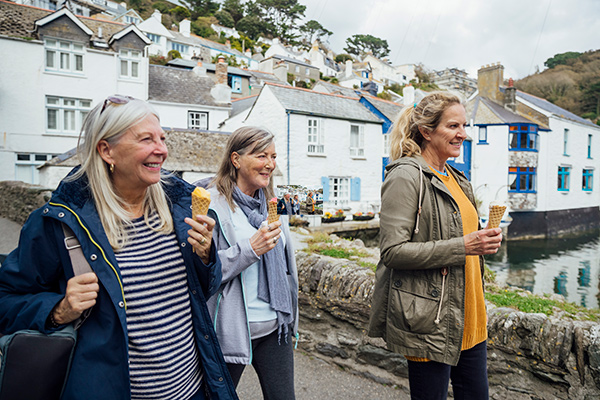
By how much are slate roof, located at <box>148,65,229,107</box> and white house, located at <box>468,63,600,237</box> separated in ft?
60.8

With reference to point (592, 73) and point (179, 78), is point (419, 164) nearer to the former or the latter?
point (179, 78)

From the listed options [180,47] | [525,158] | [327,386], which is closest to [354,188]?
[525,158]

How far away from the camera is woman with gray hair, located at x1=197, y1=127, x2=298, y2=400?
2062 mm

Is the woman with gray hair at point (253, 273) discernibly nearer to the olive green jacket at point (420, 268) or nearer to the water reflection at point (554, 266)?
the olive green jacket at point (420, 268)

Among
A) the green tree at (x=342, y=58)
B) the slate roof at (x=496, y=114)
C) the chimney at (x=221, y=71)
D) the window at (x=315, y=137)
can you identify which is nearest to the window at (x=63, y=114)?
the chimney at (x=221, y=71)

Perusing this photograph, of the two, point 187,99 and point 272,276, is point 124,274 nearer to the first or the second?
point 272,276

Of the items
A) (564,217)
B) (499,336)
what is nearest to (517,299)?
(499,336)

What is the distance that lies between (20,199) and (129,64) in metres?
13.3

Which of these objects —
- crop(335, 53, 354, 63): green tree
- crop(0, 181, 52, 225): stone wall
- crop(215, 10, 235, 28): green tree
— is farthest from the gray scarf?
crop(335, 53, 354, 63): green tree

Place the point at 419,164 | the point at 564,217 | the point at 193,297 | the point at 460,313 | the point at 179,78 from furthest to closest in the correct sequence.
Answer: the point at 564,217
the point at 179,78
the point at 419,164
the point at 460,313
the point at 193,297

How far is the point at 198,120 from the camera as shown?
80.6ft

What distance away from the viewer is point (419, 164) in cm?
211

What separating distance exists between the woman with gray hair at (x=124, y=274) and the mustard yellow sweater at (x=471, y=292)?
1.20m

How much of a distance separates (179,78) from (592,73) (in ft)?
162
